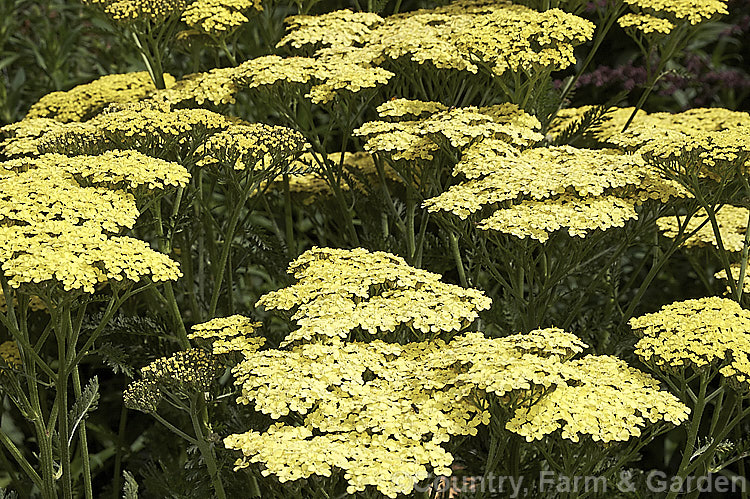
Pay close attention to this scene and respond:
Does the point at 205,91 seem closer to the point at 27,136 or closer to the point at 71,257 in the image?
the point at 27,136

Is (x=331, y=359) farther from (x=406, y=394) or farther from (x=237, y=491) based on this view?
(x=237, y=491)

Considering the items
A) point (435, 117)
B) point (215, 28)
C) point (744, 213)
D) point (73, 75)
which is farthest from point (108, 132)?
point (73, 75)

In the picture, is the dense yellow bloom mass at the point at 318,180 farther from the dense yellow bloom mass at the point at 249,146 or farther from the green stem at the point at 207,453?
the green stem at the point at 207,453

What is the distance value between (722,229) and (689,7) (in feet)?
2.93

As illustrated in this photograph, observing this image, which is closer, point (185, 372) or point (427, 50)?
point (185, 372)

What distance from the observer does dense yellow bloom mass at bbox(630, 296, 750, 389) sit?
2.28 metres

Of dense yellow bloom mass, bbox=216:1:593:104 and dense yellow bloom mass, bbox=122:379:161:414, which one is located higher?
dense yellow bloom mass, bbox=216:1:593:104

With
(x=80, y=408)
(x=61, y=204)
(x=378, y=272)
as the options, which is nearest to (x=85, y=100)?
(x=61, y=204)

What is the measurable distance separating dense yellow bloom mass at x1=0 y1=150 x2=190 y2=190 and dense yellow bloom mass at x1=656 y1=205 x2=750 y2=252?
1.87 metres

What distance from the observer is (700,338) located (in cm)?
234

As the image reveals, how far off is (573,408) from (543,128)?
174 centimetres

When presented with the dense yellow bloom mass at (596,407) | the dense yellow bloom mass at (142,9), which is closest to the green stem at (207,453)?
the dense yellow bloom mass at (596,407)

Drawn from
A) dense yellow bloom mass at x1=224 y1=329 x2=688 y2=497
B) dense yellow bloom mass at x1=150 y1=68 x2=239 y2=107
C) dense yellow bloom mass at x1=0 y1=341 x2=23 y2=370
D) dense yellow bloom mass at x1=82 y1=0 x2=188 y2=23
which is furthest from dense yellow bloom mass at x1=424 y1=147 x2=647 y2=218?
dense yellow bloom mass at x1=0 y1=341 x2=23 y2=370

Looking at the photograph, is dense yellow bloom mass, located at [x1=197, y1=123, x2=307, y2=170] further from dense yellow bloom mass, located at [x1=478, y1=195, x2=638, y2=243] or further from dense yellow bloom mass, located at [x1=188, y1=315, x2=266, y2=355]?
dense yellow bloom mass, located at [x1=478, y1=195, x2=638, y2=243]
